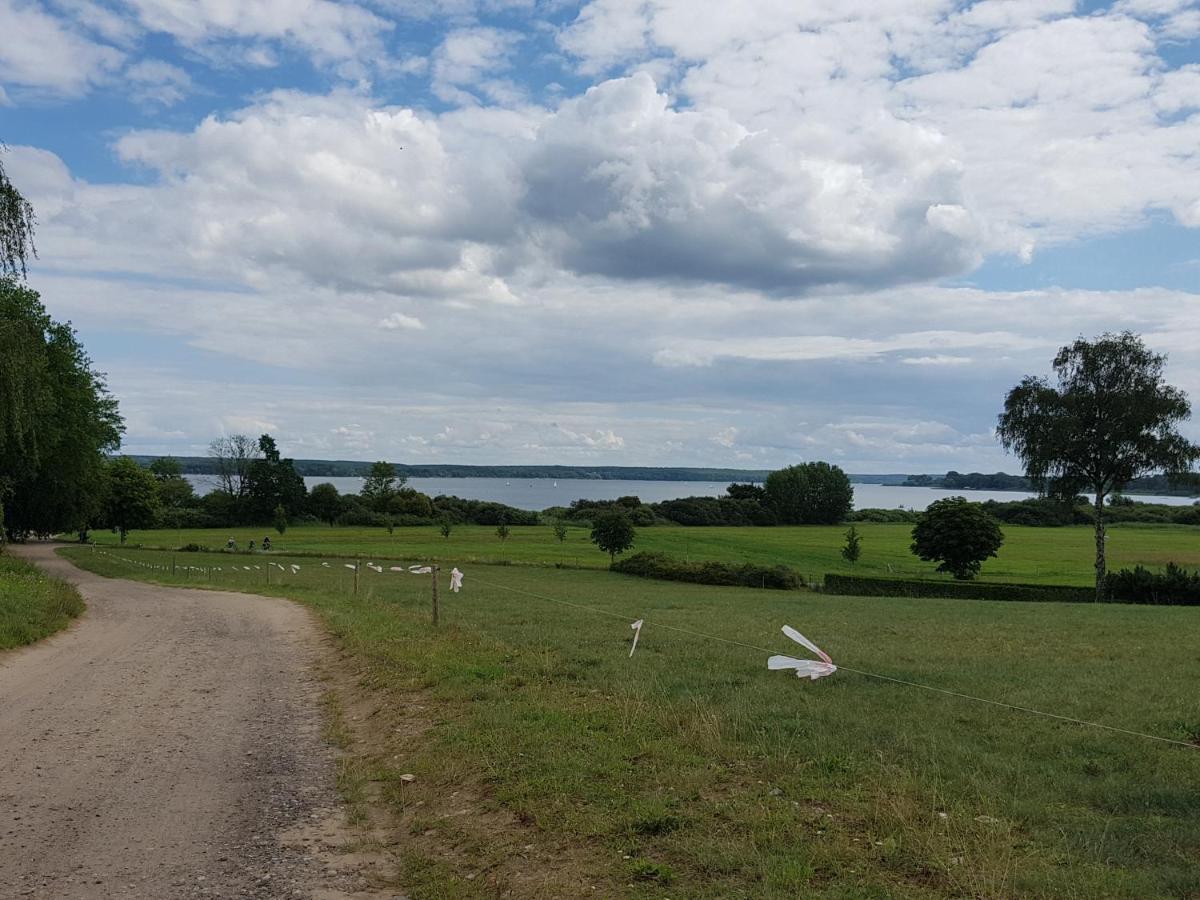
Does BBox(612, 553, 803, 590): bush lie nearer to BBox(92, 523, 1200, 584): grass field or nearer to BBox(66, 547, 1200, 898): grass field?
BBox(92, 523, 1200, 584): grass field

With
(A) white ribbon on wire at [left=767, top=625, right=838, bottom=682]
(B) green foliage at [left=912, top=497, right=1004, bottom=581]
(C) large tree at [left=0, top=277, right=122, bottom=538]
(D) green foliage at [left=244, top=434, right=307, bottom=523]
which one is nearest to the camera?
(A) white ribbon on wire at [left=767, top=625, right=838, bottom=682]

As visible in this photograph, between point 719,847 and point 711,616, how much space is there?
62.6 ft

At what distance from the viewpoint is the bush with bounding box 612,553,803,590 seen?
54.7m

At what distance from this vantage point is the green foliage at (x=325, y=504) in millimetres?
123750

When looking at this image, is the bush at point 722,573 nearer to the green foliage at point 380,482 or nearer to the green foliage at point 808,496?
the green foliage at point 808,496

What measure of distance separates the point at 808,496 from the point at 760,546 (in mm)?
50215

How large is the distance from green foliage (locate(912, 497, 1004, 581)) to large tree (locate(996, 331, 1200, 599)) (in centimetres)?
1086

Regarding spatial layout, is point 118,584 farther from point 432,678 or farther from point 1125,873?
point 1125,873

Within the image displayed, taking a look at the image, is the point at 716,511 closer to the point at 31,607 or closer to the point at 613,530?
the point at 613,530

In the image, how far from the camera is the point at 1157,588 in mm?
42844

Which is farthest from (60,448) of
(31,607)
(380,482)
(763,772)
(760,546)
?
(380,482)

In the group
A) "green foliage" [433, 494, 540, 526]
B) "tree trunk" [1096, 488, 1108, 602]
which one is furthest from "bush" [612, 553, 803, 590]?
"green foliage" [433, 494, 540, 526]

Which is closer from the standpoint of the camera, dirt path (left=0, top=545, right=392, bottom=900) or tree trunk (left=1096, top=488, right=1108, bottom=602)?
dirt path (left=0, top=545, right=392, bottom=900)

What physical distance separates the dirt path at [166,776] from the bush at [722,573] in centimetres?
4049
